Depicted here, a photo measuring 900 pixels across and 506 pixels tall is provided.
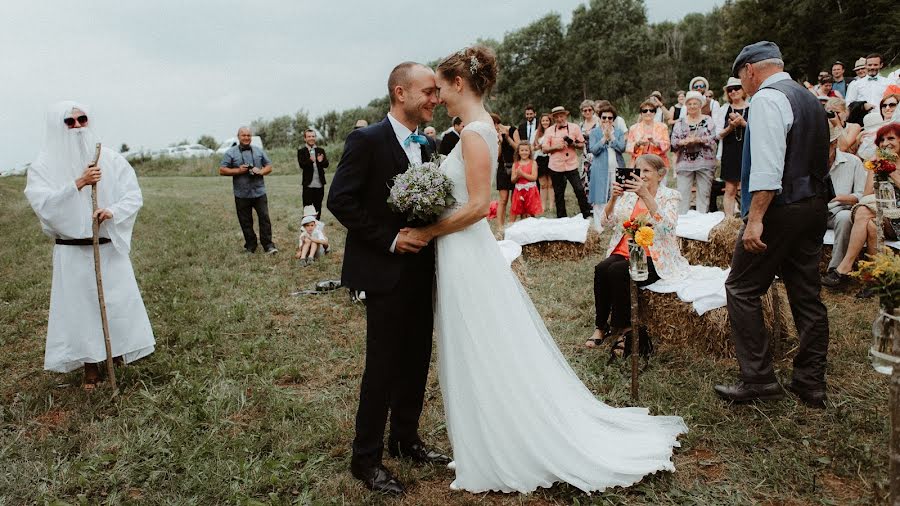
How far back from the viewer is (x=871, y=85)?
10.2 meters

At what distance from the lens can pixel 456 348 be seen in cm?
329

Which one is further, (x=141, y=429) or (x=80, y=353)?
(x=80, y=353)

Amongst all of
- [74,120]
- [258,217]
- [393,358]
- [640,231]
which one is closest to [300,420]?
[393,358]

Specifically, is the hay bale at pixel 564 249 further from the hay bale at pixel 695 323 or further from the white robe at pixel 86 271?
the white robe at pixel 86 271

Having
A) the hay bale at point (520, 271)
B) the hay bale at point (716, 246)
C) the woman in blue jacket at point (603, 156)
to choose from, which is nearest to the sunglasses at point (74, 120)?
the hay bale at point (520, 271)

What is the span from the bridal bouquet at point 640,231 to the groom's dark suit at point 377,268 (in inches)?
63.4

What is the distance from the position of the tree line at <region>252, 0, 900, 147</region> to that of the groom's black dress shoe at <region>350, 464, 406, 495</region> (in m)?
44.3

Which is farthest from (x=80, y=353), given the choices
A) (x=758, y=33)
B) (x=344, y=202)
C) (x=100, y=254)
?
(x=758, y=33)

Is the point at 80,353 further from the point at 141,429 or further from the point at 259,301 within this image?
the point at 259,301

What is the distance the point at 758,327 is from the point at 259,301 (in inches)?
224

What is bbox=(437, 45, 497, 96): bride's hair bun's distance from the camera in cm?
313

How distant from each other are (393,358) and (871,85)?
10784mm

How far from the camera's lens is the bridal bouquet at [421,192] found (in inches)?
118

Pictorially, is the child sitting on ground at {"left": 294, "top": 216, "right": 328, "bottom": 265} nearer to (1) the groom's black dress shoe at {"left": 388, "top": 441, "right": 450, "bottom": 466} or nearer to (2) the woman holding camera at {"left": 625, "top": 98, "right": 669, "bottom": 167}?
(2) the woman holding camera at {"left": 625, "top": 98, "right": 669, "bottom": 167}
